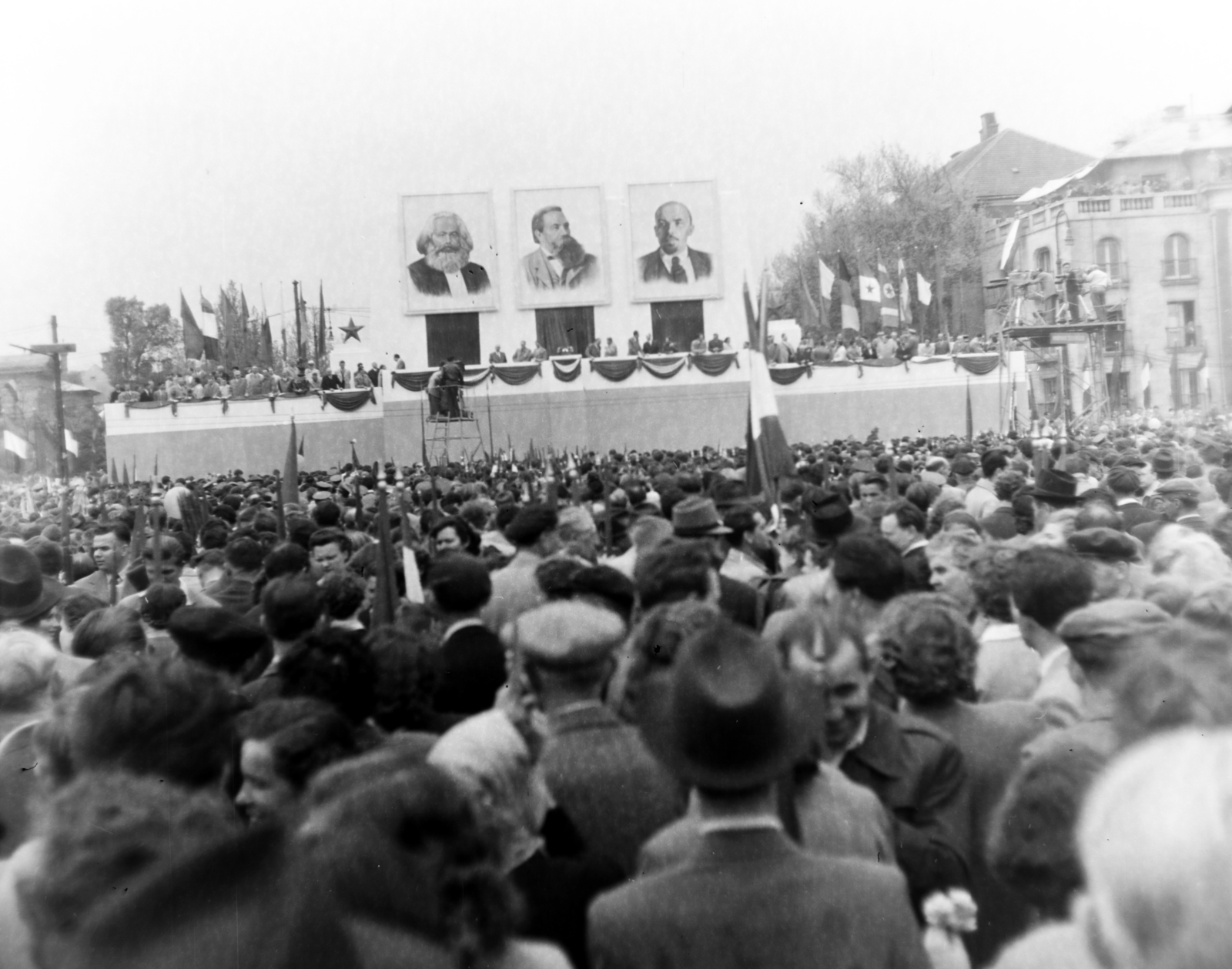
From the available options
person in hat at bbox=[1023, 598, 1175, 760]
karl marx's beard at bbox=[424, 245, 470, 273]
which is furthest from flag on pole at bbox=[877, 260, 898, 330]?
person in hat at bbox=[1023, 598, 1175, 760]

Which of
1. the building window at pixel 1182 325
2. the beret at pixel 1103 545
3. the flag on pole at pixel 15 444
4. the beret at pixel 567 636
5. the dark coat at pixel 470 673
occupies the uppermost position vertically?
the building window at pixel 1182 325

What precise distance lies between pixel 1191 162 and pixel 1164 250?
1282 centimetres

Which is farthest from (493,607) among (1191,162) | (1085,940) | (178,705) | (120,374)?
(120,374)

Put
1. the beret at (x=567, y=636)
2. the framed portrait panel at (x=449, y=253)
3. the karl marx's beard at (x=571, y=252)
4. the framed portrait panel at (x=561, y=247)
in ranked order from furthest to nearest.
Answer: the karl marx's beard at (x=571, y=252) → the framed portrait panel at (x=561, y=247) → the framed portrait panel at (x=449, y=253) → the beret at (x=567, y=636)

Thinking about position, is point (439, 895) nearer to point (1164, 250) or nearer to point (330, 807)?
point (330, 807)

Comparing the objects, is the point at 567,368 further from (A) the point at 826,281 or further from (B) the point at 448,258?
(B) the point at 448,258

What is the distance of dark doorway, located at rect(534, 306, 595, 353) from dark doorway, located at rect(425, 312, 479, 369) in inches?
70.5

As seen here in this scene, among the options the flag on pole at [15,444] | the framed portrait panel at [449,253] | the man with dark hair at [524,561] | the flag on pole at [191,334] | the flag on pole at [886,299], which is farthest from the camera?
the framed portrait panel at [449,253]

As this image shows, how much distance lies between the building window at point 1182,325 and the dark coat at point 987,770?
4154 centimetres

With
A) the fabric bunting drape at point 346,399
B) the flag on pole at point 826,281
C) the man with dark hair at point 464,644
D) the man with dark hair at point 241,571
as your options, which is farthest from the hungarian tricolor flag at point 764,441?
the flag on pole at point 826,281

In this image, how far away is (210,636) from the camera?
4023 millimetres

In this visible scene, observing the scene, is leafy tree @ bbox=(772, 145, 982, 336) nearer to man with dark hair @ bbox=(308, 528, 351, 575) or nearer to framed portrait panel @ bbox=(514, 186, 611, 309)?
framed portrait panel @ bbox=(514, 186, 611, 309)

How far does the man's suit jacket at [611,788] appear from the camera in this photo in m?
3.00

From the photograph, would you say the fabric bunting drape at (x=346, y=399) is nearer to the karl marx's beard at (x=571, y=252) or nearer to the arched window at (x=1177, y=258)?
the karl marx's beard at (x=571, y=252)
